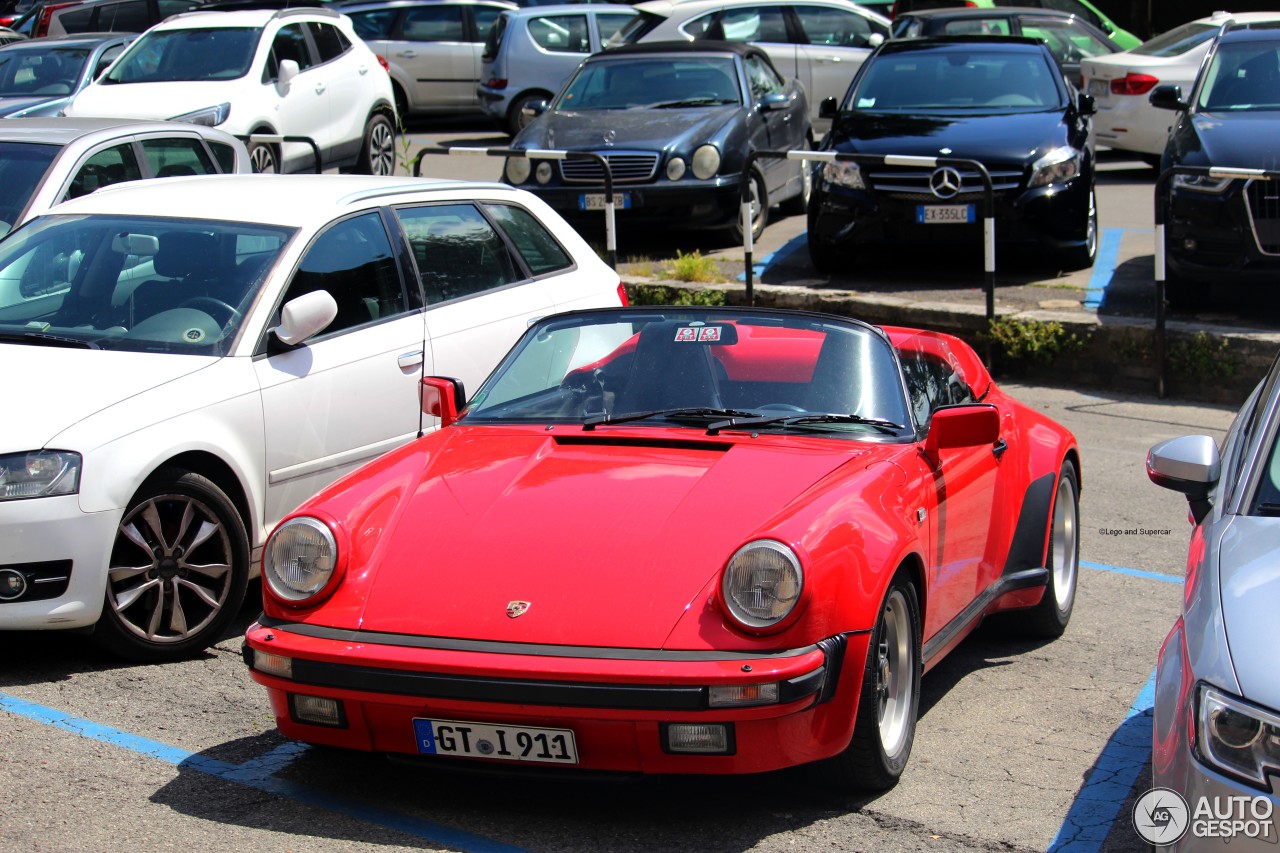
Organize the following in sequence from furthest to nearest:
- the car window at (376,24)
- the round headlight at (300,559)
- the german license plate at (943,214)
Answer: the car window at (376,24)
the german license plate at (943,214)
the round headlight at (300,559)

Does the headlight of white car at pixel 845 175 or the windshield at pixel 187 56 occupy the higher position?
the windshield at pixel 187 56

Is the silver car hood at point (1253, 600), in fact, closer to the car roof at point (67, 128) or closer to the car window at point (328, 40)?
the car roof at point (67, 128)

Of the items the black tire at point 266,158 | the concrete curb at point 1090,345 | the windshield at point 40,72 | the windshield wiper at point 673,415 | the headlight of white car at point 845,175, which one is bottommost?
the concrete curb at point 1090,345

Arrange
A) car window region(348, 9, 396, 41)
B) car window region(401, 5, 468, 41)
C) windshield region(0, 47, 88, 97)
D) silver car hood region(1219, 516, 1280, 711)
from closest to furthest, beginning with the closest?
silver car hood region(1219, 516, 1280, 711) < windshield region(0, 47, 88, 97) < car window region(348, 9, 396, 41) < car window region(401, 5, 468, 41)

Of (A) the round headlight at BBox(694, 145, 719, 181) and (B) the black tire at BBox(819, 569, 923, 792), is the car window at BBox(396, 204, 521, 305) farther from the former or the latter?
(A) the round headlight at BBox(694, 145, 719, 181)

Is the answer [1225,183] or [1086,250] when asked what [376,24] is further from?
[1225,183]

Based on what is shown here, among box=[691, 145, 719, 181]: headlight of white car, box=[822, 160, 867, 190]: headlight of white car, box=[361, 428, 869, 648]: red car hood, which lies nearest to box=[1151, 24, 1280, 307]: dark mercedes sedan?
box=[822, 160, 867, 190]: headlight of white car

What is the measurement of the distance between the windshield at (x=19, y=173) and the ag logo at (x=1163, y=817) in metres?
6.70

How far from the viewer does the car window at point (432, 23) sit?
23859 millimetres

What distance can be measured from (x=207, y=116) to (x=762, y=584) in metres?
11.2

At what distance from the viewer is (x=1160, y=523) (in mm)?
7801

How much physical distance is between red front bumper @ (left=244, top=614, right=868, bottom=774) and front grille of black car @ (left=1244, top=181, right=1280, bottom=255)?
23.6 ft

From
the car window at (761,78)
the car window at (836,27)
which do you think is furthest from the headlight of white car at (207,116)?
the car window at (836,27)

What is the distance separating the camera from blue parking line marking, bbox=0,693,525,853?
14.0 ft
